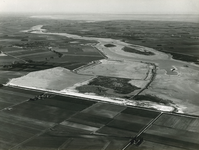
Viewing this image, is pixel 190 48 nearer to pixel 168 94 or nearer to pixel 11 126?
pixel 168 94

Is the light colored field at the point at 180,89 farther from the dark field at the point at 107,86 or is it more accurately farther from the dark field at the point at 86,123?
the dark field at the point at 107,86

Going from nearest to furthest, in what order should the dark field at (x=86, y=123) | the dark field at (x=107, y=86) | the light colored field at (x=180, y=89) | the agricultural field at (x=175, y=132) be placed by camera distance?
1. the dark field at (x=86, y=123)
2. the agricultural field at (x=175, y=132)
3. the light colored field at (x=180, y=89)
4. the dark field at (x=107, y=86)

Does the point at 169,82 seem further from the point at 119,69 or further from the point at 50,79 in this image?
the point at 50,79

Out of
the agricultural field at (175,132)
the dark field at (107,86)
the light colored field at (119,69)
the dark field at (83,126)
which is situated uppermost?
the light colored field at (119,69)

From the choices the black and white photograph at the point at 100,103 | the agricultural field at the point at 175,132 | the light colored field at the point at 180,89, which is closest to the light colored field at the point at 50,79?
the black and white photograph at the point at 100,103

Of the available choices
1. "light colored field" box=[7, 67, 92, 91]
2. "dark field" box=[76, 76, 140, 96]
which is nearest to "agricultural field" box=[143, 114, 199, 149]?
"dark field" box=[76, 76, 140, 96]

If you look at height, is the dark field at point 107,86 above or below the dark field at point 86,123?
above

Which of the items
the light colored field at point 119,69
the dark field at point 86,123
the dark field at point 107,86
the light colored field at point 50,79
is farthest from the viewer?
the light colored field at point 119,69
